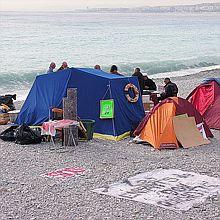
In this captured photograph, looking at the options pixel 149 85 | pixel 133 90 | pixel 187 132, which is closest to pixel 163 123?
pixel 187 132

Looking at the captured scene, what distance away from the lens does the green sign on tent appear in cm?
1153

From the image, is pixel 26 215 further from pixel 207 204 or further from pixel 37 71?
pixel 37 71

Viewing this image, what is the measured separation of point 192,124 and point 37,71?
1182 inches

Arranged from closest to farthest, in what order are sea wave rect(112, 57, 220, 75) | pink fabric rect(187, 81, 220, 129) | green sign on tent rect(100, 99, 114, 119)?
green sign on tent rect(100, 99, 114, 119) < pink fabric rect(187, 81, 220, 129) < sea wave rect(112, 57, 220, 75)

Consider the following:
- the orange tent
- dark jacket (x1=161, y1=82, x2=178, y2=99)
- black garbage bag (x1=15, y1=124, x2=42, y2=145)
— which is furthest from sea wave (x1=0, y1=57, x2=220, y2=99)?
the orange tent

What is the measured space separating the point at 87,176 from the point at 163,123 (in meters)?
2.85

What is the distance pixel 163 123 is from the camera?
433 inches

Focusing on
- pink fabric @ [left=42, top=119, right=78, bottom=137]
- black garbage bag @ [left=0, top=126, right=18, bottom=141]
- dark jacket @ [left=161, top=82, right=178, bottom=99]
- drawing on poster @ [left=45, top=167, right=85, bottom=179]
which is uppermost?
dark jacket @ [left=161, top=82, right=178, bottom=99]

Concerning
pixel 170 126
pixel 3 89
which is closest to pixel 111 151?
pixel 170 126

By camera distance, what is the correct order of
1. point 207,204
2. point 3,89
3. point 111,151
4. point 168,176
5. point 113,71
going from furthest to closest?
point 3,89
point 113,71
point 111,151
point 168,176
point 207,204

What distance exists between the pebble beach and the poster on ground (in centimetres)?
16

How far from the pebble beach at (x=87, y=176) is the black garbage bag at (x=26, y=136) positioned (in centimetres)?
16

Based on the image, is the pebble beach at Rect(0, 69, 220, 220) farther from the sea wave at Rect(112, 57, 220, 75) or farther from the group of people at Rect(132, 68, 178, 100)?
the sea wave at Rect(112, 57, 220, 75)

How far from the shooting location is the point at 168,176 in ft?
28.4
